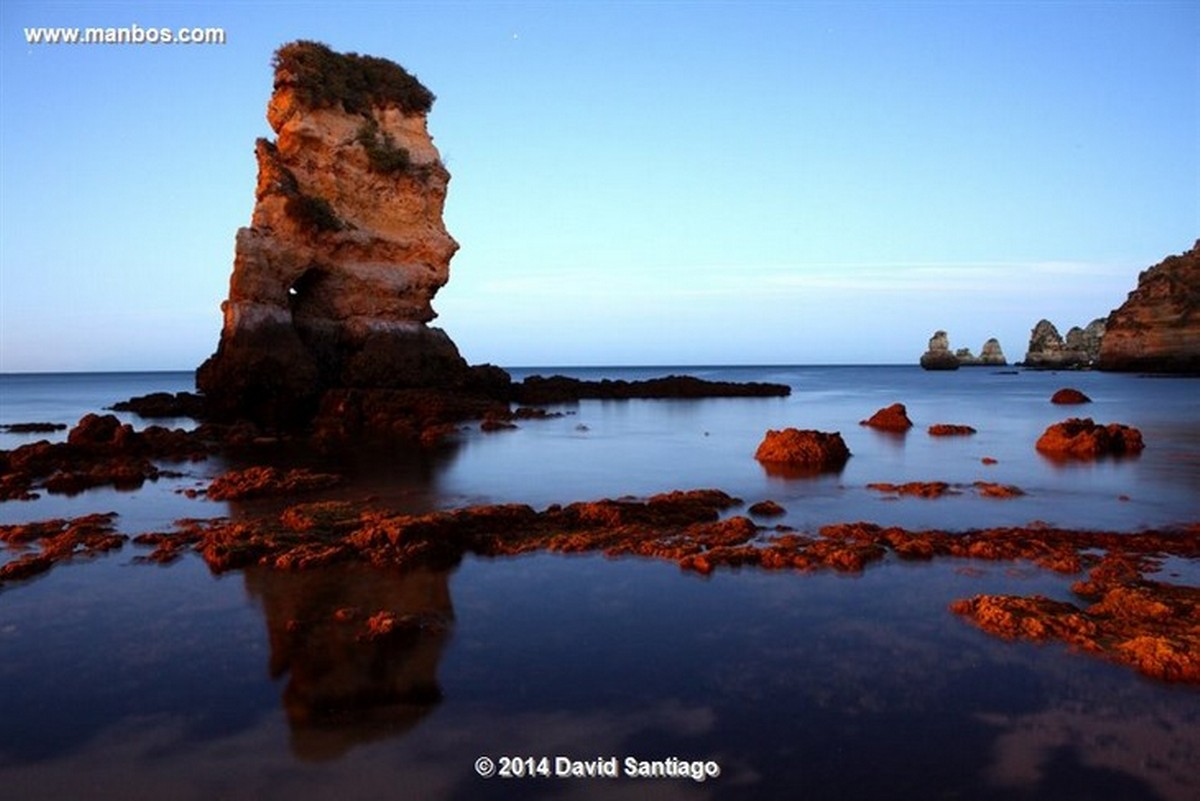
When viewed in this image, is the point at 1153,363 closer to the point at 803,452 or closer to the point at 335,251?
the point at 803,452

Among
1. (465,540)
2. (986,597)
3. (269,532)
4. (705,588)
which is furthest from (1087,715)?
(269,532)

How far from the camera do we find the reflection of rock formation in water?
5.08m

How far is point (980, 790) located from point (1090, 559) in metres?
5.54

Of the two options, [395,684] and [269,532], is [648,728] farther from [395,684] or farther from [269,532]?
[269,532]

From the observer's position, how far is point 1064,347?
115 m

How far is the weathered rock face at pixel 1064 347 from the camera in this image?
111375 millimetres

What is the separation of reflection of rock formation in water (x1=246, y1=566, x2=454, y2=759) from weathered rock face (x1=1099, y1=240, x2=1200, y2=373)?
82222 millimetres

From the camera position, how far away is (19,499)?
13406 mm

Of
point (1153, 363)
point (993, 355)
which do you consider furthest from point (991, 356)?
point (1153, 363)

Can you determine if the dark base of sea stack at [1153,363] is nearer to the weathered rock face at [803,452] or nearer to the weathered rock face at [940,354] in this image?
the weathered rock face at [940,354]

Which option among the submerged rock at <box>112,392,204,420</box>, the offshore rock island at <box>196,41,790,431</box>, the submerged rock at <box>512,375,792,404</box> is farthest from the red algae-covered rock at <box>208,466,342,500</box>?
the submerged rock at <box>512,375,792,404</box>

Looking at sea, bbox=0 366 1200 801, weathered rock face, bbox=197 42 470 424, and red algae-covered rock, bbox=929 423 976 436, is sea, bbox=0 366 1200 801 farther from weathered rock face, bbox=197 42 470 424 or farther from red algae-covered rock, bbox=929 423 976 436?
weathered rock face, bbox=197 42 470 424

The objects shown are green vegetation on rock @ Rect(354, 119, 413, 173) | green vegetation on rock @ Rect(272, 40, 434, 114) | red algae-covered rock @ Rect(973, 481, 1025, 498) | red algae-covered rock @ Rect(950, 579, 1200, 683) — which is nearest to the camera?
red algae-covered rock @ Rect(950, 579, 1200, 683)

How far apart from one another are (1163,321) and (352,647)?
86.2 m
